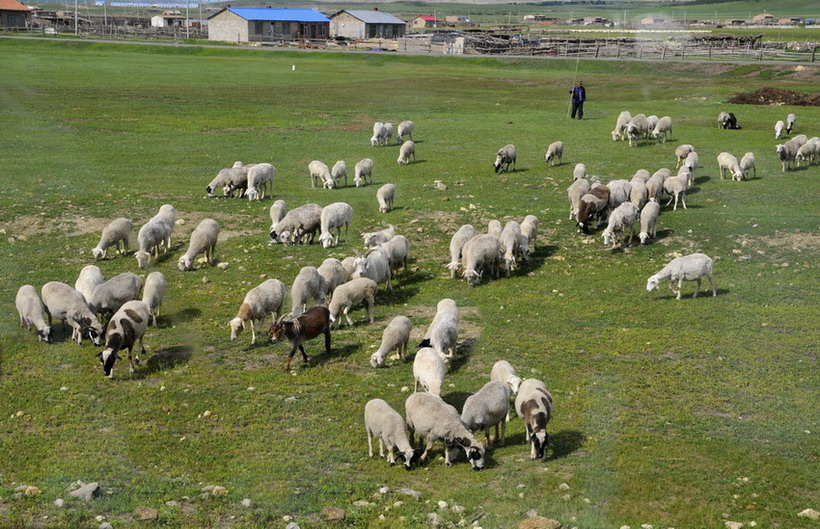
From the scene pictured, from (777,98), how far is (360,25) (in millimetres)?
83316

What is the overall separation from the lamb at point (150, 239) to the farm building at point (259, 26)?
321 feet

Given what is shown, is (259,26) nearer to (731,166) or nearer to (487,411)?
(731,166)

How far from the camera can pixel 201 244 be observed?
20.9m

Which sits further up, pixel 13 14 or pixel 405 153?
pixel 13 14

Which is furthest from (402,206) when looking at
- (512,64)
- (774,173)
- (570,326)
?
(512,64)

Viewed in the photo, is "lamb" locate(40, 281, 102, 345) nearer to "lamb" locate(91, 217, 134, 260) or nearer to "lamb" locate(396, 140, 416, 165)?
"lamb" locate(91, 217, 134, 260)

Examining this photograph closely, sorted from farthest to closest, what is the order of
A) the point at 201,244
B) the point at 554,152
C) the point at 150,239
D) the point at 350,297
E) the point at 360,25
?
the point at 360,25, the point at 554,152, the point at 150,239, the point at 201,244, the point at 350,297

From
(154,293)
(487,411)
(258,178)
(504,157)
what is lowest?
(487,411)

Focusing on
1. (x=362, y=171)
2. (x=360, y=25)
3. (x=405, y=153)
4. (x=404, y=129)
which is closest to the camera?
(x=362, y=171)

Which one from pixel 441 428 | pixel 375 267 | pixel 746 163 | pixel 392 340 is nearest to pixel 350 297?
pixel 375 267

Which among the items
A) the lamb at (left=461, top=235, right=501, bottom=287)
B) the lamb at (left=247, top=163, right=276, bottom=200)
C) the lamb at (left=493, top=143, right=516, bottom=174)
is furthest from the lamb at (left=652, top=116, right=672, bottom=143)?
the lamb at (left=461, top=235, right=501, bottom=287)

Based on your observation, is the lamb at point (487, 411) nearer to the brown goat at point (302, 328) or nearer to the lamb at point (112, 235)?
the brown goat at point (302, 328)

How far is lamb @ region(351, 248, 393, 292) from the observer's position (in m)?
18.4

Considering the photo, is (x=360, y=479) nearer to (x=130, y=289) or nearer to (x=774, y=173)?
(x=130, y=289)
